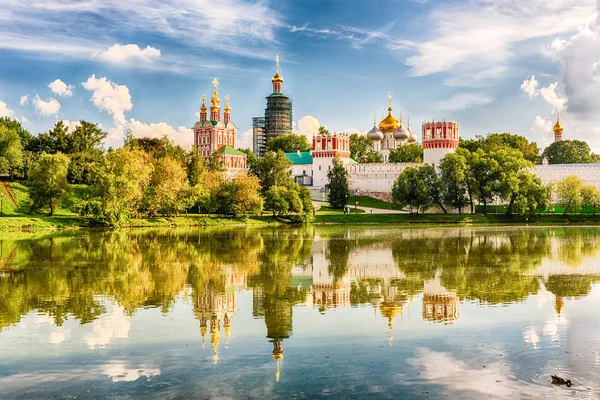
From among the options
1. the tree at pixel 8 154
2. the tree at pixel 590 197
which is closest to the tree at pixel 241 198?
the tree at pixel 8 154

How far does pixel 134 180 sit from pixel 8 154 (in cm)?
Result: 1785

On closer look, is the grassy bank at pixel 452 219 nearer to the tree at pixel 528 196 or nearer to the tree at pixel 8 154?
the tree at pixel 528 196

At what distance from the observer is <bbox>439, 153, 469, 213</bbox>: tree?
2579 inches

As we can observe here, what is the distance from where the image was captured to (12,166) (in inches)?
2502

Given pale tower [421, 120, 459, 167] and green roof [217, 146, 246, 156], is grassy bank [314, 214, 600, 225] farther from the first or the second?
green roof [217, 146, 246, 156]

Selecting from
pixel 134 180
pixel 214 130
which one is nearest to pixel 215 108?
pixel 214 130

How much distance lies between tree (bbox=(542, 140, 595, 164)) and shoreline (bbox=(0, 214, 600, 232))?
1702 inches

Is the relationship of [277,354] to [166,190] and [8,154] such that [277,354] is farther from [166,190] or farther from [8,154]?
[8,154]

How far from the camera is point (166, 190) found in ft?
179

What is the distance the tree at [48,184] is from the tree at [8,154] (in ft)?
32.0

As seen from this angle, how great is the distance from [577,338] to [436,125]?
236 feet

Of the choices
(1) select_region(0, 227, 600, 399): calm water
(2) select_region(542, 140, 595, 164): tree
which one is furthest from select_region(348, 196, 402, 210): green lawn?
(1) select_region(0, 227, 600, 399): calm water

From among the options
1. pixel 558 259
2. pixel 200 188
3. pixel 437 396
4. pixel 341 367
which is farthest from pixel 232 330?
pixel 200 188

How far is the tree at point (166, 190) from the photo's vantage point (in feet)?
178
